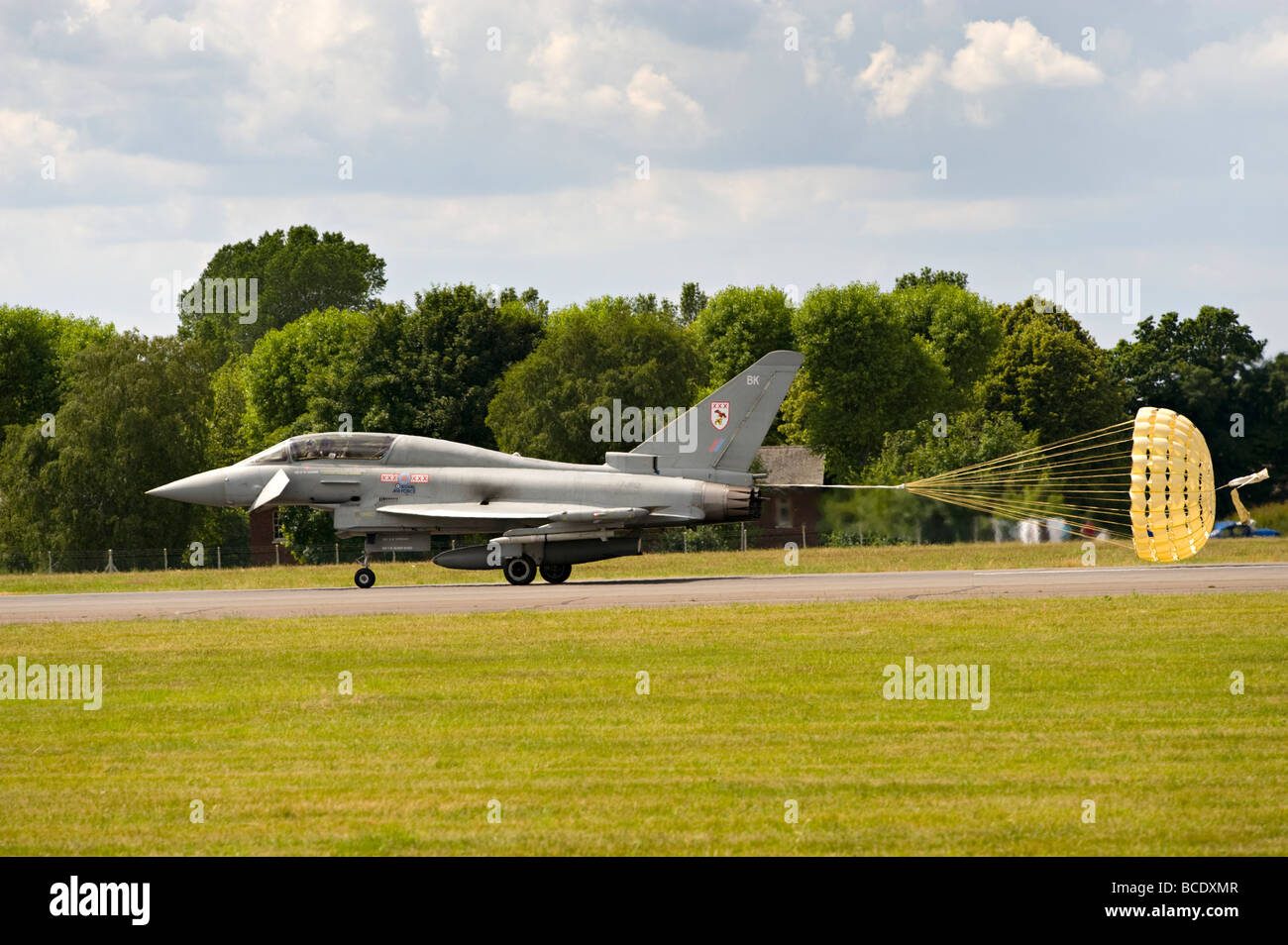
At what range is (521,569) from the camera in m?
31.3

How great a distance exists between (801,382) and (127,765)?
70.2 m

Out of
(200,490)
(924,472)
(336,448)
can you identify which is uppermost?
(336,448)

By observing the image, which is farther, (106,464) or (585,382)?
(585,382)

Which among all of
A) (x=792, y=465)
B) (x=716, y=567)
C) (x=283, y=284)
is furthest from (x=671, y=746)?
(x=283, y=284)

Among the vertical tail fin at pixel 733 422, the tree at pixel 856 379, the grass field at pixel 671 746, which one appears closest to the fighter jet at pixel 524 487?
the vertical tail fin at pixel 733 422

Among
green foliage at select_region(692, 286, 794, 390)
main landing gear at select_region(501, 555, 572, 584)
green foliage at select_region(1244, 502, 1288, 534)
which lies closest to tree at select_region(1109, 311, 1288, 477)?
green foliage at select_region(692, 286, 794, 390)

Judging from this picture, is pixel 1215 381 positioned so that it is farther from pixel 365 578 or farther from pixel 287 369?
pixel 365 578

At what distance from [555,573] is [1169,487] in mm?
14560

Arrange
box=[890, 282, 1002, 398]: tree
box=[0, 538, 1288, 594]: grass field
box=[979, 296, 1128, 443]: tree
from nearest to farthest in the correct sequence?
box=[0, 538, 1288, 594]: grass field → box=[979, 296, 1128, 443]: tree → box=[890, 282, 1002, 398]: tree

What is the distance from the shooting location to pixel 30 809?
35.1 ft

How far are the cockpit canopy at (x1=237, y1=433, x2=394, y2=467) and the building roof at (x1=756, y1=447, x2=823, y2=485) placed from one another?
45769 mm

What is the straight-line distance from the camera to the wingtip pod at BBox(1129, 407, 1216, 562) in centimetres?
2220

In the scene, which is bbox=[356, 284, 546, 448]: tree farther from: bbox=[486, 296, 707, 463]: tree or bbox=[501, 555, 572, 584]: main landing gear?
bbox=[501, 555, 572, 584]: main landing gear
